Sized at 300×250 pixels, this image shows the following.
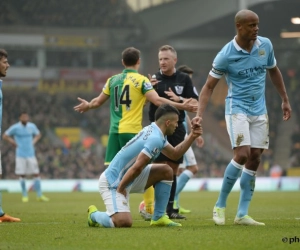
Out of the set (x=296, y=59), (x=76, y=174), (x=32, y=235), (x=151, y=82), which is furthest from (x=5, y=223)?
(x=296, y=59)

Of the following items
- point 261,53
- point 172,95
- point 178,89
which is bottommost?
point 172,95

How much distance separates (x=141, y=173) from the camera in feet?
28.7

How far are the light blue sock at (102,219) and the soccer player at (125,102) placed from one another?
165 centimetres

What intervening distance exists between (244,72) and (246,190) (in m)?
1.45

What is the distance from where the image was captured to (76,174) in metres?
36.4

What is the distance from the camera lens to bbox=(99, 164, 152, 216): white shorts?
862 centimetres

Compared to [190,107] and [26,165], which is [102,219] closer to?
[190,107]

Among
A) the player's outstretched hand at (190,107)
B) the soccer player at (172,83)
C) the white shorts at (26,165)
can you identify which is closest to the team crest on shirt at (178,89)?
the soccer player at (172,83)

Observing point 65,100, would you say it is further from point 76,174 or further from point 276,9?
point 276,9

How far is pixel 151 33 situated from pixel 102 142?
7.69 meters

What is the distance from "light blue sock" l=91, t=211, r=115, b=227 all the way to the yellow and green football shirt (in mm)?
1777

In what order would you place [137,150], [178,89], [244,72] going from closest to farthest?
[137,150]
[244,72]
[178,89]

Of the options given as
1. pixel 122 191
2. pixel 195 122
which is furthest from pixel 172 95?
pixel 122 191

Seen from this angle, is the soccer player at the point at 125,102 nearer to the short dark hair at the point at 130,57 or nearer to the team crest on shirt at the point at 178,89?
the short dark hair at the point at 130,57
